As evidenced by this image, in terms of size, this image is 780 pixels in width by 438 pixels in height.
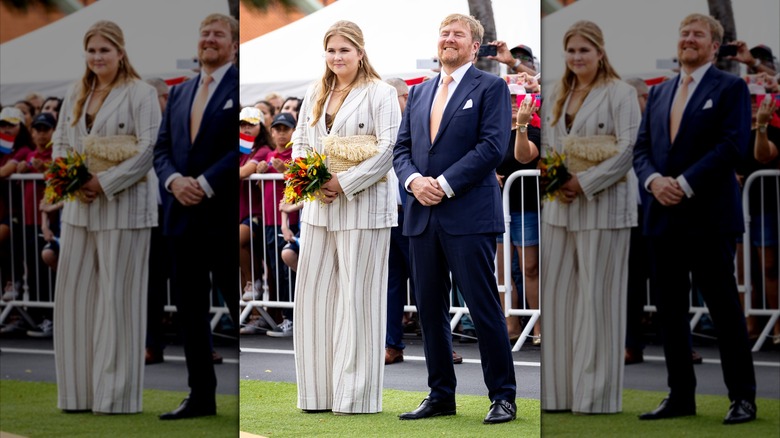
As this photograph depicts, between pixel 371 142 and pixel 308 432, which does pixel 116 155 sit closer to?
pixel 308 432

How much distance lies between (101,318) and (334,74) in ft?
10.4

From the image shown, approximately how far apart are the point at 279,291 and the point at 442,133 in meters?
2.14

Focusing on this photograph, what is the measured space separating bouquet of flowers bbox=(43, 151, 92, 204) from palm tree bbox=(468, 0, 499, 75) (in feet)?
10.7

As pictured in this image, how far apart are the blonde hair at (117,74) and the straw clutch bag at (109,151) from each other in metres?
0.07

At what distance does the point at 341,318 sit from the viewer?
4824mm

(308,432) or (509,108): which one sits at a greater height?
(509,108)

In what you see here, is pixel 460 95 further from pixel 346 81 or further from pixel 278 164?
pixel 278 164

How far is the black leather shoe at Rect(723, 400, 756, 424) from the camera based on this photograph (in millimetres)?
1789

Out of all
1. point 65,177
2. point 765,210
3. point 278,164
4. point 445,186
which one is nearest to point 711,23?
point 765,210

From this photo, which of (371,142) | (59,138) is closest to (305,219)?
(371,142)

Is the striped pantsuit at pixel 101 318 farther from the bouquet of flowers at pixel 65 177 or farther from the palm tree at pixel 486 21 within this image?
the palm tree at pixel 486 21

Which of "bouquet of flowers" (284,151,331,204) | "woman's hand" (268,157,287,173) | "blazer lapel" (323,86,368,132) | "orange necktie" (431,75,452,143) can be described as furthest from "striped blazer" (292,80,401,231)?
"woman's hand" (268,157,287,173)

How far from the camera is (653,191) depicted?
175cm

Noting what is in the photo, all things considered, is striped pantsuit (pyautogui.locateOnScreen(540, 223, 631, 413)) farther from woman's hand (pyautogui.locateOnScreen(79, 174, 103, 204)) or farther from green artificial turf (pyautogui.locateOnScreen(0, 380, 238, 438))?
woman's hand (pyautogui.locateOnScreen(79, 174, 103, 204))
